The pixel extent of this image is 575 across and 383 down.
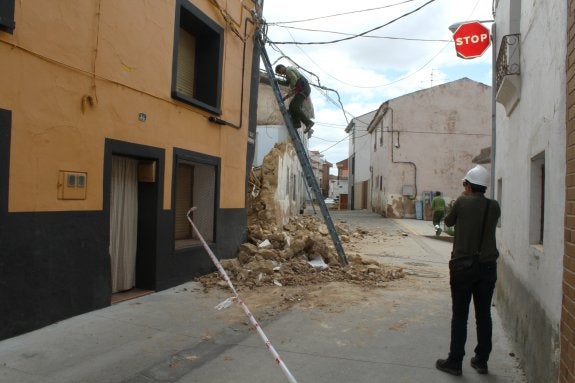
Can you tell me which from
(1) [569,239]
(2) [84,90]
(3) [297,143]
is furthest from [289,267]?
(1) [569,239]

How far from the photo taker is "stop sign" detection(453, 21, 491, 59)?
757 centimetres

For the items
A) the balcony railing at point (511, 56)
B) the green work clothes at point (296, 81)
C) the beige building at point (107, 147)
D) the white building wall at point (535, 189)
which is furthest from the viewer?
the green work clothes at point (296, 81)

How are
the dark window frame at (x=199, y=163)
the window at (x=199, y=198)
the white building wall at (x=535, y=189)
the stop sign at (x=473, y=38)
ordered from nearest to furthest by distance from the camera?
the white building wall at (x=535, y=189), the dark window frame at (x=199, y=163), the stop sign at (x=473, y=38), the window at (x=199, y=198)

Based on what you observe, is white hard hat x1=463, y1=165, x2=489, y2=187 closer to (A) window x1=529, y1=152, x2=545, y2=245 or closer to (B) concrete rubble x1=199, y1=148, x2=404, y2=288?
(A) window x1=529, y1=152, x2=545, y2=245

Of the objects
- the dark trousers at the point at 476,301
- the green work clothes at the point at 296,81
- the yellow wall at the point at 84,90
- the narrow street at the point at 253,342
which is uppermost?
the green work clothes at the point at 296,81

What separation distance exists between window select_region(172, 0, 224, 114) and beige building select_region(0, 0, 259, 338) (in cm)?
2

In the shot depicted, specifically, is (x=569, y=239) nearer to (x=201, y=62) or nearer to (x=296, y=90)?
(x=201, y=62)

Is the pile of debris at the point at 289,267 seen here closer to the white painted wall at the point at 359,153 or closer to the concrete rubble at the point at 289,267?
the concrete rubble at the point at 289,267

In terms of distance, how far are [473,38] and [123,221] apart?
619cm

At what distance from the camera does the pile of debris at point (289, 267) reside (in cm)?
742

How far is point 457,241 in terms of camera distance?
13.2ft

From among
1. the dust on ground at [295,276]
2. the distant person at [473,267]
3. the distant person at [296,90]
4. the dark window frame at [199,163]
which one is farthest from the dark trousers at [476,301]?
the distant person at [296,90]

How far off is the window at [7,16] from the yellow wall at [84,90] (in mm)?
76

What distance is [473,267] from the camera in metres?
3.90
